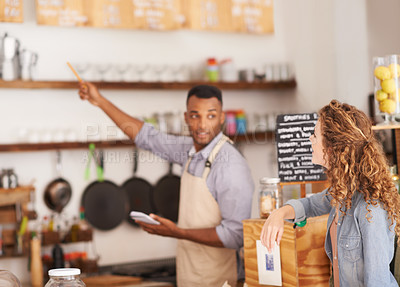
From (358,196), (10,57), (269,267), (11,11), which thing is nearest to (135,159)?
(10,57)

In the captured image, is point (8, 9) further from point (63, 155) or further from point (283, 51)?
point (283, 51)

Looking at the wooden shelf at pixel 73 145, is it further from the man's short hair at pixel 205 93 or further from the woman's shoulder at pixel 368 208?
the woman's shoulder at pixel 368 208

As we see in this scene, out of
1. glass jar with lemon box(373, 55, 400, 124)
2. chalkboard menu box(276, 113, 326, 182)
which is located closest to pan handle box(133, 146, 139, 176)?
chalkboard menu box(276, 113, 326, 182)

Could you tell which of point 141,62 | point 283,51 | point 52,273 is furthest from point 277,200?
point 283,51

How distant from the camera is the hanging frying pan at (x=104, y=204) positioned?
4352 mm

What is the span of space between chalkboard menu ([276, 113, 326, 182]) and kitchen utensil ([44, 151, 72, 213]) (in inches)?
83.1

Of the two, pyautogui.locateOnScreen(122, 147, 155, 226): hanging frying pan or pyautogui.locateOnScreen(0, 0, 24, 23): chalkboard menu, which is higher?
pyautogui.locateOnScreen(0, 0, 24, 23): chalkboard menu

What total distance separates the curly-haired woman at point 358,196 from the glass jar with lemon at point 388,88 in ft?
2.23

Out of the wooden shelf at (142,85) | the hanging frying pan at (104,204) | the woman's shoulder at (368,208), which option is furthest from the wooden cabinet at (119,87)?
the woman's shoulder at (368,208)

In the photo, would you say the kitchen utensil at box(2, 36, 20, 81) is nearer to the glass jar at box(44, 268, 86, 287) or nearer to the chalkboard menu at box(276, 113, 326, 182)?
the chalkboard menu at box(276, 113, 326, 182)

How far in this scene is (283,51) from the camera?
504 cm

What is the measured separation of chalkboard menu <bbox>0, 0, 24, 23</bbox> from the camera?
3.97 m

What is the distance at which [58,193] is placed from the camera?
14.0ft

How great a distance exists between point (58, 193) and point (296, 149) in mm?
2190
